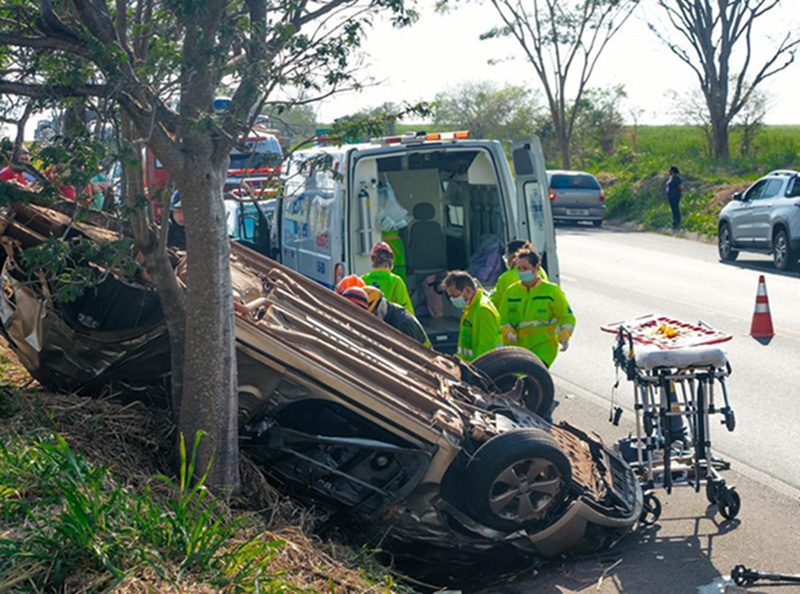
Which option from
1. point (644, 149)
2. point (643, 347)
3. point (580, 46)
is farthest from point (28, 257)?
point (644, 149)

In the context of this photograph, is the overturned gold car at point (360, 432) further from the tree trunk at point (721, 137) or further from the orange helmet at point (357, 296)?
the tree trunk at point (721, 137)

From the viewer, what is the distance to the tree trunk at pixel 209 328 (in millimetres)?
5559

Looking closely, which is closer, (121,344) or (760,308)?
(121,344)

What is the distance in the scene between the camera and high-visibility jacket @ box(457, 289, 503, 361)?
351 inches

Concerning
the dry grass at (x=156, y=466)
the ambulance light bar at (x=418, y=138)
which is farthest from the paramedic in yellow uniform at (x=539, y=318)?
the dry grass at (x=156, y=466)

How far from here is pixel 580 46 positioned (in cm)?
4378

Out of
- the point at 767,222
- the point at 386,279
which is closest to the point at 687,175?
the point at 767,222

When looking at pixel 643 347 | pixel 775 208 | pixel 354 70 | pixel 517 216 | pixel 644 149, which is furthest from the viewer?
pixel 644 149

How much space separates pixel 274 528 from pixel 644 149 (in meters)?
43.3

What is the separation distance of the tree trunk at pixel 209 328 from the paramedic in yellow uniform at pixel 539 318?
4.04m

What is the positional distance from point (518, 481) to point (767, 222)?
16876mm

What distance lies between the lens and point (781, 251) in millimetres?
20969

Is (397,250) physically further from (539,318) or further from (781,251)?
(781,251)

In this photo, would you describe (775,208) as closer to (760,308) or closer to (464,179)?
(760,308)
